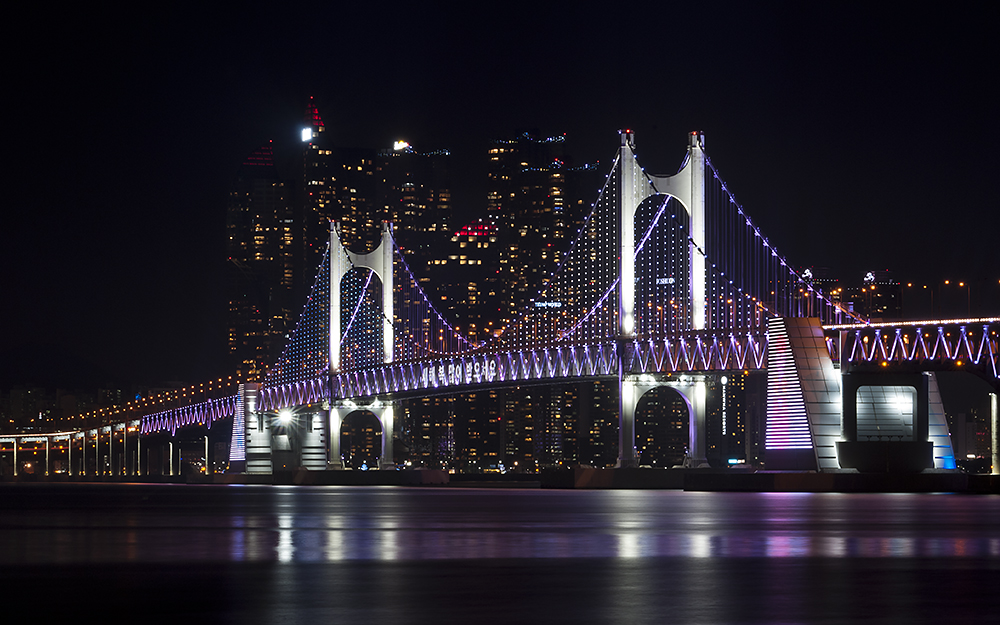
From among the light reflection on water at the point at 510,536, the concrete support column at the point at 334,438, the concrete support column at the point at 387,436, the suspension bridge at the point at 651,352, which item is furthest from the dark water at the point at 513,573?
the concrete support column at the point at 334,438

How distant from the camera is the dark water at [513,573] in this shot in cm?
1155

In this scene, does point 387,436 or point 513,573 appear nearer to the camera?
point 513,573

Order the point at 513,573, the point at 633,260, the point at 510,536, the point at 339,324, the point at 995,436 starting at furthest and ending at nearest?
the point at 339,324 → the point at 633,260 → the point at 995,436 → the point at 510,536 → the point at 513,573

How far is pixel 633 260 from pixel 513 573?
61.9m

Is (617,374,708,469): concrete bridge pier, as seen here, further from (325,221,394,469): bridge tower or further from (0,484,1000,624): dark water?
(0,484,1000,624): dark water

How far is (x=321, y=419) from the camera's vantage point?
11531 centimetres

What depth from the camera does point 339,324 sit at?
11356 centimetres

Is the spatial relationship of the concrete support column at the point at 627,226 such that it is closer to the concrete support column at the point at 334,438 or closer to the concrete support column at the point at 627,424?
the concrete support column at the point at 627,424

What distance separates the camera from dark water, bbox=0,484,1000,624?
1155 centimetres

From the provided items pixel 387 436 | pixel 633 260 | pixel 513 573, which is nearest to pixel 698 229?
pixel 633 260

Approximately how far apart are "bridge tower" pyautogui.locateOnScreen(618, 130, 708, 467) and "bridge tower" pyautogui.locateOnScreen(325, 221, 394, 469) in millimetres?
30629

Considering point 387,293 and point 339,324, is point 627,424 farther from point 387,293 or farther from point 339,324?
point 339,324

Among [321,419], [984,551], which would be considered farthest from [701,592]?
[321,419]

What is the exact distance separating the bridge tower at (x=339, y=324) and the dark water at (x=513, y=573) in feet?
259
